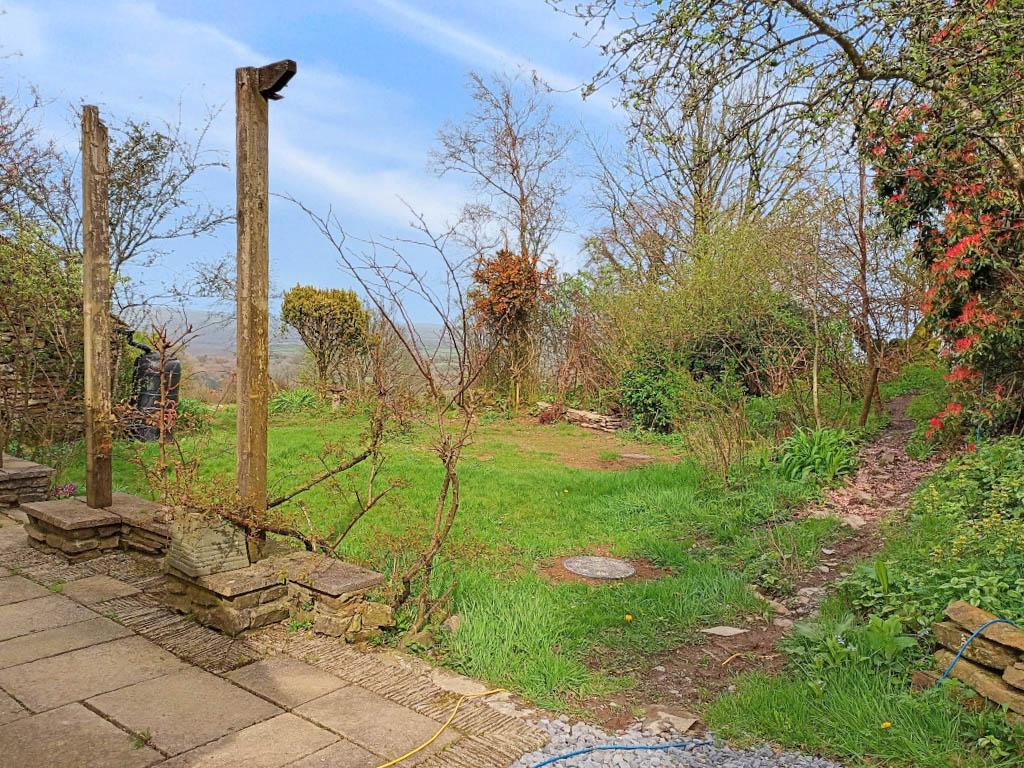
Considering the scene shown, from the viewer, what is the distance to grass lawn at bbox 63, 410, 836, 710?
3.30 metres

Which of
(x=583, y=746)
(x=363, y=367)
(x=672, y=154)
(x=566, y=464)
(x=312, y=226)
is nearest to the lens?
(x=583, y=746)

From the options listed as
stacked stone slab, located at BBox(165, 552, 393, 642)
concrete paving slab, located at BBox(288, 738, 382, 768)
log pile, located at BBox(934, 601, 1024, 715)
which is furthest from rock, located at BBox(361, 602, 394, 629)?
log pile, located at BBox(934, 601, 1024, 715)

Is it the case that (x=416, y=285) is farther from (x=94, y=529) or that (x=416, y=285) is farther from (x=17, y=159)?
(x=17, y=159)

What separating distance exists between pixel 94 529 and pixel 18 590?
0.61 meters

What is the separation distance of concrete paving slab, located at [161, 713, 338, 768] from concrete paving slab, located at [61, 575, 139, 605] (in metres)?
1.90

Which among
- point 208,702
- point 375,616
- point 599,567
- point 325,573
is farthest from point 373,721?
point 599,567

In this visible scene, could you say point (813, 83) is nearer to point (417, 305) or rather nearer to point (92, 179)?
point (417, 305)

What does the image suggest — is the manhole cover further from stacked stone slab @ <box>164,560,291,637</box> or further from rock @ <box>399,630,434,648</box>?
stacked stone slab @ <box>164,560,291,637</box>

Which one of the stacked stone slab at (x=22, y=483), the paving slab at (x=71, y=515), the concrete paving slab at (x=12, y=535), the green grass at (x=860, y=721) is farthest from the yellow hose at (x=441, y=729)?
the stacked stone slab at (x=22, y=483)

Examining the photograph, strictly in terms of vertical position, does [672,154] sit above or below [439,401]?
above

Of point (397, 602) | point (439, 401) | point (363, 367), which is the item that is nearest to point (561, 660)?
point (397, 602)

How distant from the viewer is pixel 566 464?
8.70 m

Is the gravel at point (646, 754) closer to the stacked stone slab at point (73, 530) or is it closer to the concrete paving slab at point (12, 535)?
the stacked stone slab at point (73, 530)

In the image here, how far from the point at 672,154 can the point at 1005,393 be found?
32.7 ft
